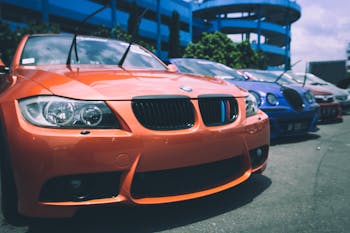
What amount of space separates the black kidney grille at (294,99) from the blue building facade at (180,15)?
17169 millimetres

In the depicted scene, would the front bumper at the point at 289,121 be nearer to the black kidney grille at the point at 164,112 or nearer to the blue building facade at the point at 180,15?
the black kidney grille at the point at 164,112

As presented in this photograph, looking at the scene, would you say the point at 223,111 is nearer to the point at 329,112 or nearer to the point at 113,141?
the point at 113,141

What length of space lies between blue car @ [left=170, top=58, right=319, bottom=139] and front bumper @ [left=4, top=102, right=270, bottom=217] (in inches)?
108

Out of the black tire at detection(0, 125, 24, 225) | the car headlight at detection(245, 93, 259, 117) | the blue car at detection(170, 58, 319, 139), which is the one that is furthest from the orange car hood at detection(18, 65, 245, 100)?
the blue car at detection(170, 58, 319, 139)

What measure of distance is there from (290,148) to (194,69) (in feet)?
6.49

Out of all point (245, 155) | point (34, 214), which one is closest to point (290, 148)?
point (245, 155)

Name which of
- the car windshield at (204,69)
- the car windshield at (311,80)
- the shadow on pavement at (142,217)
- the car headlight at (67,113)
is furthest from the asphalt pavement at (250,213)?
the car windshield at (311,80)

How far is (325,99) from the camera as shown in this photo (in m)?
7.32

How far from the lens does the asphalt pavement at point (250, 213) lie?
1.97 meters

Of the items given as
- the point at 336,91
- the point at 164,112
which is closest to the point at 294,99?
the point at 164,112

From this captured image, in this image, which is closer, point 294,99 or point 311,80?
point 294,99

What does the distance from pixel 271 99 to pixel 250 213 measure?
8.84 feet

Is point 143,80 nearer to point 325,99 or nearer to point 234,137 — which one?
point 234,137

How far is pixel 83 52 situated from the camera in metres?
3.13
